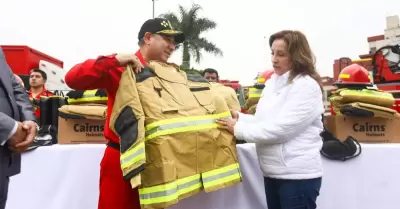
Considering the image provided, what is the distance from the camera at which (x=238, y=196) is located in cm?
293

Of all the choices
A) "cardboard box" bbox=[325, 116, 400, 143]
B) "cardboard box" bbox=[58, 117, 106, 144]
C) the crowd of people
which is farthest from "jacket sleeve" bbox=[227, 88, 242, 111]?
"cardboard box" bbox=[58, 117, 106, 144]

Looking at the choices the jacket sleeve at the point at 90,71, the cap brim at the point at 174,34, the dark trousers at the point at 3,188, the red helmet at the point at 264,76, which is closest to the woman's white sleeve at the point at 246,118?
the cap brim at the point at 174,34

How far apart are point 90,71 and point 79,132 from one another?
4.83ft

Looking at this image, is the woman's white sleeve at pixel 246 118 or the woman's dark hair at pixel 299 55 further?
the woman's white sleeve at pixel 246 118

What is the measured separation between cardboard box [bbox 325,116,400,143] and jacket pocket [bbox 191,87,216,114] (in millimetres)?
1415

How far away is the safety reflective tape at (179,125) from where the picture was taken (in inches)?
75.7

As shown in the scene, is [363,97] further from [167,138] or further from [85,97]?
[85,97]

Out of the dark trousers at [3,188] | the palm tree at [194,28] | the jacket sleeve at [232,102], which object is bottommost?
the dark trousers at [3,188]

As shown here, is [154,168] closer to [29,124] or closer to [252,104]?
[29,124]

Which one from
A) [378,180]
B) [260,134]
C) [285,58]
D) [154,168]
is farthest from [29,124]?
[378,180]

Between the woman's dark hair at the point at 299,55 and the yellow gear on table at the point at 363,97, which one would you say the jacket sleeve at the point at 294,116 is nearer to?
the woman's dark hair at the point at 299,55

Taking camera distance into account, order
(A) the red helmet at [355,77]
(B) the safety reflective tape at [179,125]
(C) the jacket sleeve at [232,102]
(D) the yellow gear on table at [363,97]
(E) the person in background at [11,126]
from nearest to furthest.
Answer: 1. (E) the person in background at [11,126]
2. (B) the safety reflective tape at [179,125]
3. (C) the jacket sleeve at [232,102]
4. (D) the yellow gear on table at [363,97]
5. (A) the red helmet at [355,77]

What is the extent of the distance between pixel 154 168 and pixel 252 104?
2601 millimetres

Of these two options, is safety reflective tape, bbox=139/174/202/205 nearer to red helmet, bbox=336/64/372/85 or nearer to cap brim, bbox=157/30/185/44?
cap brim, bbox=157/30/185/44
